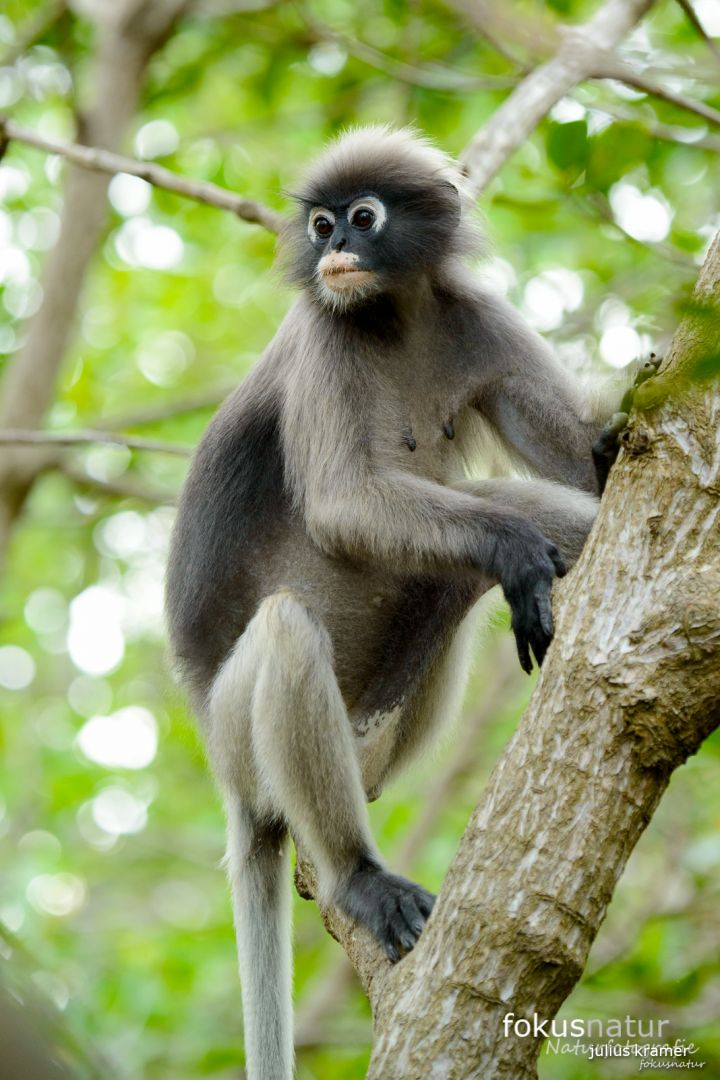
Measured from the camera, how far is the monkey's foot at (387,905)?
11.8 ft

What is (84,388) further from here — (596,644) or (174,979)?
(596,644)

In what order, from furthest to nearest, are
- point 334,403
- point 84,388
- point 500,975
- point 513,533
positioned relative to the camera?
point 84,388 → point 334,403 → point 513,533 → point 500,975

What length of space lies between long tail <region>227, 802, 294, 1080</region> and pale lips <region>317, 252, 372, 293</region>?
73.2 inches

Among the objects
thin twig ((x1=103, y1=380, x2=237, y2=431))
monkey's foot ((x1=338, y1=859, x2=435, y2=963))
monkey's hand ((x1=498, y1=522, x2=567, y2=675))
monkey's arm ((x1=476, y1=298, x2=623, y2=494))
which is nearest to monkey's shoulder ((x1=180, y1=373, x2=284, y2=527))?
monkey's arm ((x1=476, y1=298, x2=623, y2=494))

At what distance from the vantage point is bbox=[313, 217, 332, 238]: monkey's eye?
15.1 ft

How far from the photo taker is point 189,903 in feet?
46.5

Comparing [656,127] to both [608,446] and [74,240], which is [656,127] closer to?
[608,446]

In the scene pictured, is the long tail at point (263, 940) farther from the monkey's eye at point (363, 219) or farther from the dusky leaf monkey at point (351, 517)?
the monkey's eye at point (363, 219)

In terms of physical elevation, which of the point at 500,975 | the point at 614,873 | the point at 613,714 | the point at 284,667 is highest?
the point at 284,667

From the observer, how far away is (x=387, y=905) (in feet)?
12.1

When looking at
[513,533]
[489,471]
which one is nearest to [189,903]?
[489,471]

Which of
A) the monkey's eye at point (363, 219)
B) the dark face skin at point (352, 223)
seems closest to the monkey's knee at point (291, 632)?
the dark face skin at point (352, 223)

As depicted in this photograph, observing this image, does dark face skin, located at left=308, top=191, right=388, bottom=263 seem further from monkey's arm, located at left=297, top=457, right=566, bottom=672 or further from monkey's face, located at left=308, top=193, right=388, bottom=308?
monkey's arm, located at left=297, top=457, right=566, bottom=672

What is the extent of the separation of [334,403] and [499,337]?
2.40ft
